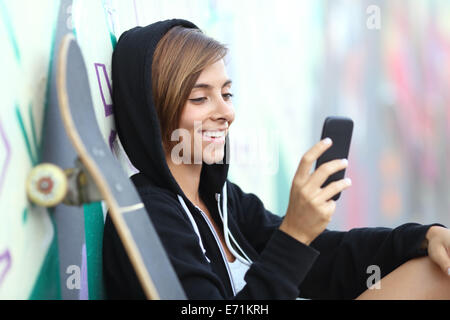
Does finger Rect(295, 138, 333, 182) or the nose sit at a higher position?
the nose

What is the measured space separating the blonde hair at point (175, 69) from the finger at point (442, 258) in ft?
2.07

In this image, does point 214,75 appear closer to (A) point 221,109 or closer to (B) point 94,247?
(A) point 221,109

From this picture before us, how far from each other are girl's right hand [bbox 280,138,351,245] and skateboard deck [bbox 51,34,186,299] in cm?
24

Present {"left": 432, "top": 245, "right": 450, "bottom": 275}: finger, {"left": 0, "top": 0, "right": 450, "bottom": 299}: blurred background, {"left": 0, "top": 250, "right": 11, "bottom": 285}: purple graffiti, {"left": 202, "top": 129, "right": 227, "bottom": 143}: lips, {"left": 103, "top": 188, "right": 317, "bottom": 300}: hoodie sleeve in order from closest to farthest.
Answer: {"left": 0, "top": 250, "right": 11, "bottom": 285}: purple graffiti
{"left": 103, "top": 188, "right": 317, "bottom": 300}: hoodie sleeve
{"left": 432, "top": 245, "right": 450, "bottom": 275}: finger
{"left": 202, "top": 129, "right": 227, "bottom": 143}: lips
{"left": 0, "top": 0, "right": 450, "bottom": 299}: blurred background

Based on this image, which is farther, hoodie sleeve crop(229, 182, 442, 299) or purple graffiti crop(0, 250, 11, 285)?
hoodie sleeve crop(229, 182, 442, 299)

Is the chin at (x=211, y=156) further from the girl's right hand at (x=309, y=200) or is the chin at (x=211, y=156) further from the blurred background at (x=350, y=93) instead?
the blurred background at (x=350, y=93)

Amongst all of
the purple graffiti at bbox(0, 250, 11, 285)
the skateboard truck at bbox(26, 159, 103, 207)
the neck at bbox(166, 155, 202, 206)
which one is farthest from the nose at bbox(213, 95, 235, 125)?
the purple graffiti at bbox(0, 250, 11, 285)

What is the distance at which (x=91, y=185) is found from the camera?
2.49 ft

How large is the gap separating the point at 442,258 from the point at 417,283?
0.08m

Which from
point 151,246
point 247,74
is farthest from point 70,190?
point 247,74

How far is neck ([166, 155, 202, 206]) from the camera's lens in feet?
3.97

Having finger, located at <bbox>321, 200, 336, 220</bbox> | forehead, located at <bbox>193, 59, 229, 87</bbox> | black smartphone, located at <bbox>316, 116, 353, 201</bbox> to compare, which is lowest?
finger, located at <bbox>321, 200, 336, 220</bbox>

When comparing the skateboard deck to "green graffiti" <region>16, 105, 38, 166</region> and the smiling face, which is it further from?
the smiling face

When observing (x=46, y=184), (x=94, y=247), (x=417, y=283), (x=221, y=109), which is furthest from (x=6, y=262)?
(x=417, y=283)
